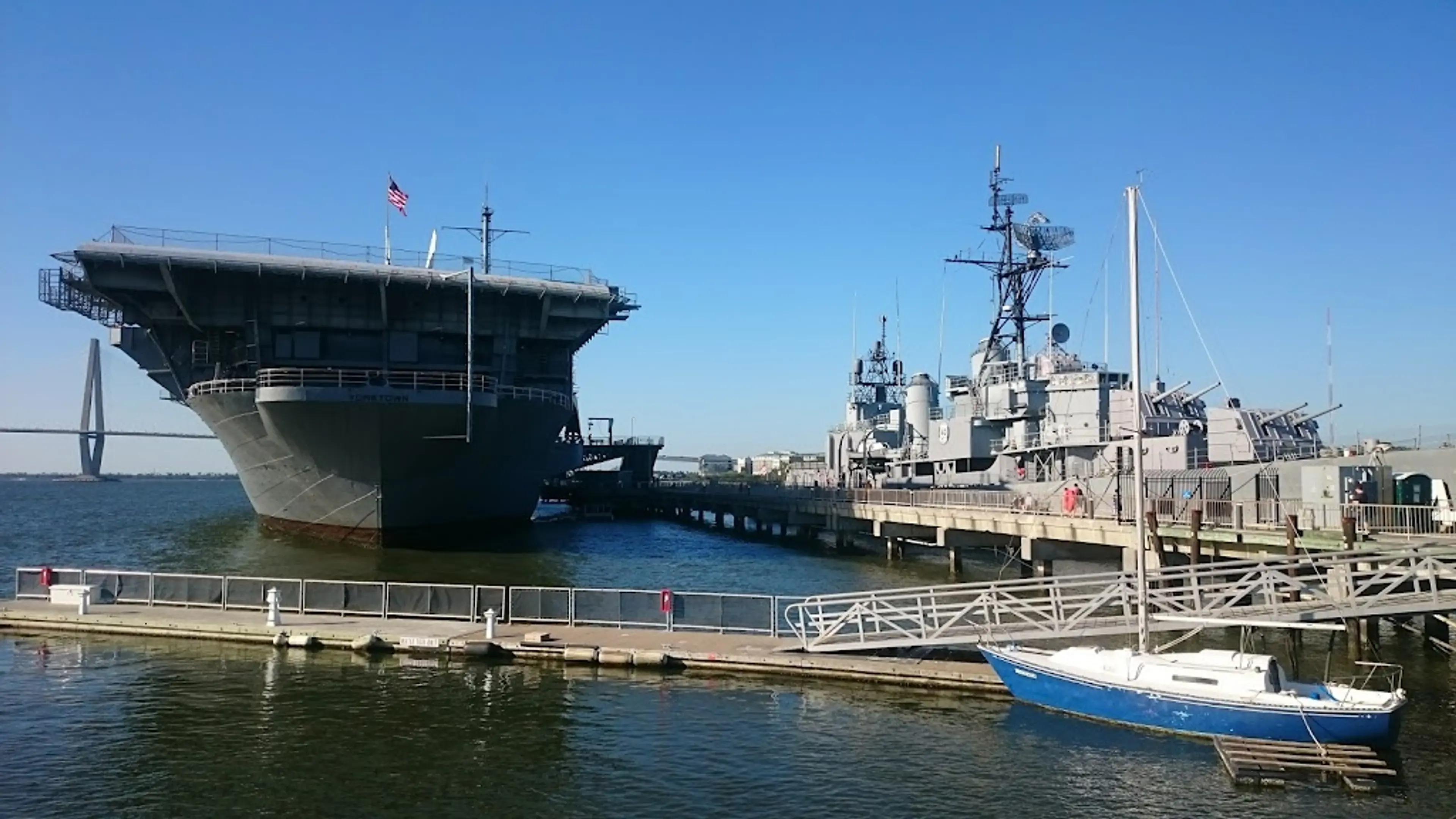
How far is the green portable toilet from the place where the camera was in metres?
25.8

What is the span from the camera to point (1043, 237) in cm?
5778

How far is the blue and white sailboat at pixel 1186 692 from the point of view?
14.6 metres

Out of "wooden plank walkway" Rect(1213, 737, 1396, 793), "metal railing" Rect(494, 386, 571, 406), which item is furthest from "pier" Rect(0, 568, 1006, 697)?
"metal railing" Rect(494, 386, 571, 406)

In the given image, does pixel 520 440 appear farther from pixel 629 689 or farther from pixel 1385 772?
pixel 1385 772

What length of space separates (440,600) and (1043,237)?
45124 mm

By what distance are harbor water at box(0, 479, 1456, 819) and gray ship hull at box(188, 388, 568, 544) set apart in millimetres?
18984

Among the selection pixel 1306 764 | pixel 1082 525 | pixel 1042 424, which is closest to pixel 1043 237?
pixel 1042 424

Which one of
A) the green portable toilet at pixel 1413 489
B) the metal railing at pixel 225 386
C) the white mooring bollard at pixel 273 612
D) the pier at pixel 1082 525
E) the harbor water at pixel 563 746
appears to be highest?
the metal railing at pixel 225 386

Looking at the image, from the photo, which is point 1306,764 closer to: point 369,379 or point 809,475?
point 369,379

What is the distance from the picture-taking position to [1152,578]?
64.4 ft

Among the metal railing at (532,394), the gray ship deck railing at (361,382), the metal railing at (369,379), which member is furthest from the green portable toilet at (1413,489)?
the metal railing at (532,394)

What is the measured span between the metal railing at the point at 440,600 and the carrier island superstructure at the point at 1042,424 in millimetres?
15743

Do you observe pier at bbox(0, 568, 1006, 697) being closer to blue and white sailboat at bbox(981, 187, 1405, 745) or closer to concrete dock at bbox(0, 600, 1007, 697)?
concrete dock at bbox(0, 600, 1007, 697)

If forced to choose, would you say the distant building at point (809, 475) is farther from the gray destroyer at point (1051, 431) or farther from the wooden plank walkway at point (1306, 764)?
the wooden plank walkway at point (1306, 764)
